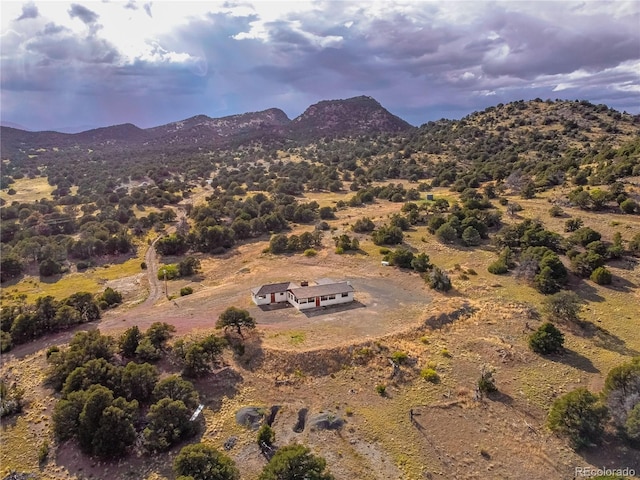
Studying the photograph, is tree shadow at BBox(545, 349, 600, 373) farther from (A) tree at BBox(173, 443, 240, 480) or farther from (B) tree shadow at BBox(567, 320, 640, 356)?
(A) tree at BBox(173, 443, 240, 480)

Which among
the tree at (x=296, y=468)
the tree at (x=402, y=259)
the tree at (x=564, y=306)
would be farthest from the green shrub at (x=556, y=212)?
the tree at (x=296, y=468)

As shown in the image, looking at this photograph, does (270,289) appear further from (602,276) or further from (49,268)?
(49,268)

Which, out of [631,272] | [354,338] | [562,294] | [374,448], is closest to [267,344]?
[354,338]

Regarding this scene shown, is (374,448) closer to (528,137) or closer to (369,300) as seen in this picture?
(369,300)

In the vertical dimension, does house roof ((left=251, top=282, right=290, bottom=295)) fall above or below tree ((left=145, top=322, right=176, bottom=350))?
above

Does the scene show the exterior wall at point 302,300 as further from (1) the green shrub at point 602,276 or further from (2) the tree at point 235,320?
(1) the green shrub at point 602,276

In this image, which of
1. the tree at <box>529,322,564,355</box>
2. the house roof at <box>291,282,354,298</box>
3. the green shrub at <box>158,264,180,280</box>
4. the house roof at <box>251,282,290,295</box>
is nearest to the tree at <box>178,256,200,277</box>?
the green shrub at <box>158,264,180,280</box>
